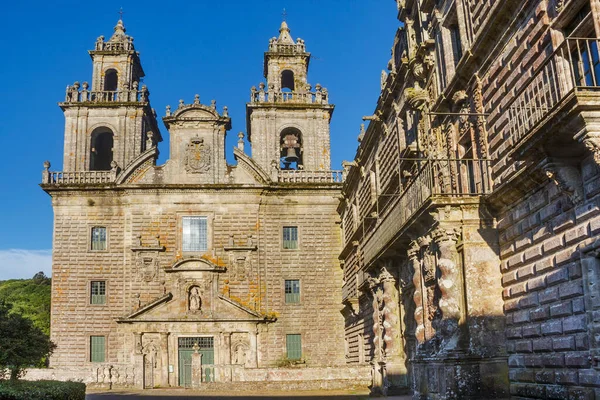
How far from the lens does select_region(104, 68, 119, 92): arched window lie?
37.7 meters

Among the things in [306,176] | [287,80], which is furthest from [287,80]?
[306,176]

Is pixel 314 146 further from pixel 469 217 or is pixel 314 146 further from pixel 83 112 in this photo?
pixel 469 217

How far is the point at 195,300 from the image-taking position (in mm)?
33219

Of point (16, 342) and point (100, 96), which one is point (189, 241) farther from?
point (16, 342)

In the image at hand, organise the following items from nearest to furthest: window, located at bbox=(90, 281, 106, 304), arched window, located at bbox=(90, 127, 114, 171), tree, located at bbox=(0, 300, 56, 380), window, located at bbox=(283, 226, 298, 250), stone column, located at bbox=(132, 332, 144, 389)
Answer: tree, located at bbox=(0, 300, 56, 380), stone column, located at bbox=(132, 332, 144, 389), window, located at bbox=(90, 281, 106, 304), window, located at bbox=(283, 226, 298, 250), arched window, located at bbox=(90, 127, 114, 171)

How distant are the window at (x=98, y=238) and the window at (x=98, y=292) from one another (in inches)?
74.4

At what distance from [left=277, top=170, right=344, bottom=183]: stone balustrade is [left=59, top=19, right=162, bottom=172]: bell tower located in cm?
763

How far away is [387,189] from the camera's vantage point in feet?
73.3

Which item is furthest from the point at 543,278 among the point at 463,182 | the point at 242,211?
the point at 242,211

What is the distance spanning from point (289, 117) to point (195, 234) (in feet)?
27.9

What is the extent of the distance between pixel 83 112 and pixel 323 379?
807 inches

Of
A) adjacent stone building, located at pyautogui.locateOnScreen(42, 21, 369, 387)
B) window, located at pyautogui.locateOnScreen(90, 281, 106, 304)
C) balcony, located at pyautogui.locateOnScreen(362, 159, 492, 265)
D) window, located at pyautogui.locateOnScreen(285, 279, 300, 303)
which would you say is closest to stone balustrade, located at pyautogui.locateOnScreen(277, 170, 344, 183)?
adjacent stone building, located at pyautogui.locateOnScreen(42, 21, 369, 387)

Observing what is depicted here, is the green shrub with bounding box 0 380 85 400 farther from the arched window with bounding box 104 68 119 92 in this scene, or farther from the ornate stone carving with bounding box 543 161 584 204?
the arched window with bounding box 104 68 119 92

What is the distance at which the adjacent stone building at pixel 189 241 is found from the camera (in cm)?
3262
